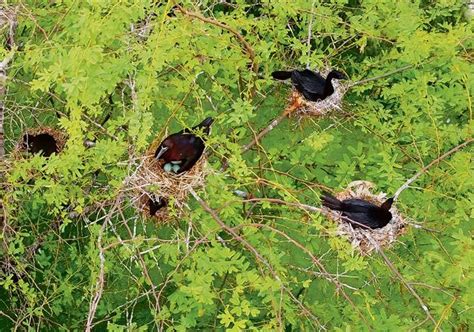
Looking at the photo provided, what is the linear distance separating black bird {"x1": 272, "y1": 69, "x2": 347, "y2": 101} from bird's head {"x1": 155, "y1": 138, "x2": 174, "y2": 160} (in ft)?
2.30

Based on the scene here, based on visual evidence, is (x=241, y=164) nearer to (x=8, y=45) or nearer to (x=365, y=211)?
(x=365, y=211)

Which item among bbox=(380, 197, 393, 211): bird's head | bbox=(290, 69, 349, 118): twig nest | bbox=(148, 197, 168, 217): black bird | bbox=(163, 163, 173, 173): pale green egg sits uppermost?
bbox=(163, 163, 173, 173): pale green egg

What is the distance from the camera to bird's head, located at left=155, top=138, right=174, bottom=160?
236 cm

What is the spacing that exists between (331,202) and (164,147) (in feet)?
2.31

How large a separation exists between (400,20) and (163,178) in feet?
4.19

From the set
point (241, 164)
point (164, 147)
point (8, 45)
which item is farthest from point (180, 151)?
point (8, 45)

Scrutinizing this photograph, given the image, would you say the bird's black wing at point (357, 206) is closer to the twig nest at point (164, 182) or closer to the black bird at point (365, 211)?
the black bird at point (365, 211)

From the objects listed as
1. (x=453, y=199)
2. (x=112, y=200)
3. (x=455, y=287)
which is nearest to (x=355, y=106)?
(x=453, y=199)

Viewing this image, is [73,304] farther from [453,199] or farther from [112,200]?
[453,199]

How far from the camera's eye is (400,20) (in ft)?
8.94

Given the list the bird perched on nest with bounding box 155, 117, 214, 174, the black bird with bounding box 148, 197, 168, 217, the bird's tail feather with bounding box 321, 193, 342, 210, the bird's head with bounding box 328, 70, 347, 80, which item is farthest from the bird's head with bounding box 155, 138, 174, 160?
the bird's head with bounding box 328, 70, 347, 80

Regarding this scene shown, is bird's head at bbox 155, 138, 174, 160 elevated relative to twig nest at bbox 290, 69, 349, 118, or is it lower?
elevated

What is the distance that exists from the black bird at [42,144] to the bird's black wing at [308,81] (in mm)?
1141

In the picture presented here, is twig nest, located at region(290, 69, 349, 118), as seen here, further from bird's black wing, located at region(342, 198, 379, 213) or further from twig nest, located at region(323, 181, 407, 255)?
bird's black wing, located at region(342, 198, 379, 213)
